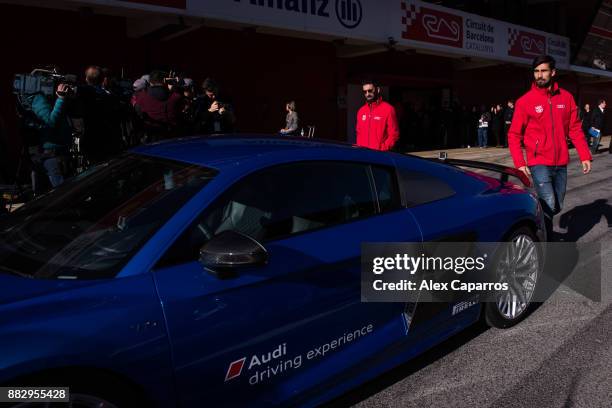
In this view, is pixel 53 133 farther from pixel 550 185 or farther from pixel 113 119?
pixel 550 185

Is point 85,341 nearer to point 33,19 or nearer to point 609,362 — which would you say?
point 609,362

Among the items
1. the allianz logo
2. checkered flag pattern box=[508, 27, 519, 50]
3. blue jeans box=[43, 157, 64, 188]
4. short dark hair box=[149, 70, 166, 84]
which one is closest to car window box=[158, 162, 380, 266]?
blue jeans box=[43, 157, 64, 188]

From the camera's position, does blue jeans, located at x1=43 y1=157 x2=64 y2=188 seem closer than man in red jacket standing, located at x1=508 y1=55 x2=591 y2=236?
No

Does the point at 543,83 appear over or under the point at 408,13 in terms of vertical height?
under

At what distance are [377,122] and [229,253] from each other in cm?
472

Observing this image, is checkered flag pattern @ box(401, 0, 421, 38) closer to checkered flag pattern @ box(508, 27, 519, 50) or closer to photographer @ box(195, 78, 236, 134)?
checkered flag pattern @ box(508, 27, 519, 50)

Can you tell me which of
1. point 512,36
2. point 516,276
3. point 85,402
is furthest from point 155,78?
point 512,36

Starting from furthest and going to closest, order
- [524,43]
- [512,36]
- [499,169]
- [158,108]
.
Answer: [524,43]
[512,36]
[158,108]
[499,169]

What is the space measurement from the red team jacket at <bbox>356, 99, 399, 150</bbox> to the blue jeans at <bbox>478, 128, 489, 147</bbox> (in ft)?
45.4

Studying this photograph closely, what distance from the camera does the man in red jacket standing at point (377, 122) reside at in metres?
6.25

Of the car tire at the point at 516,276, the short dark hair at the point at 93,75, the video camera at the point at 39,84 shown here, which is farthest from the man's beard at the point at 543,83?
the short dark hair at the point at 93,75

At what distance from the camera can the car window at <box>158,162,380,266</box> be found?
81.4 inches

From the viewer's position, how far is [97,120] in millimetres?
5695

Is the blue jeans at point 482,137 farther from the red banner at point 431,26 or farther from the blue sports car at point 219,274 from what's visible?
the blue sports car at point 219,274
